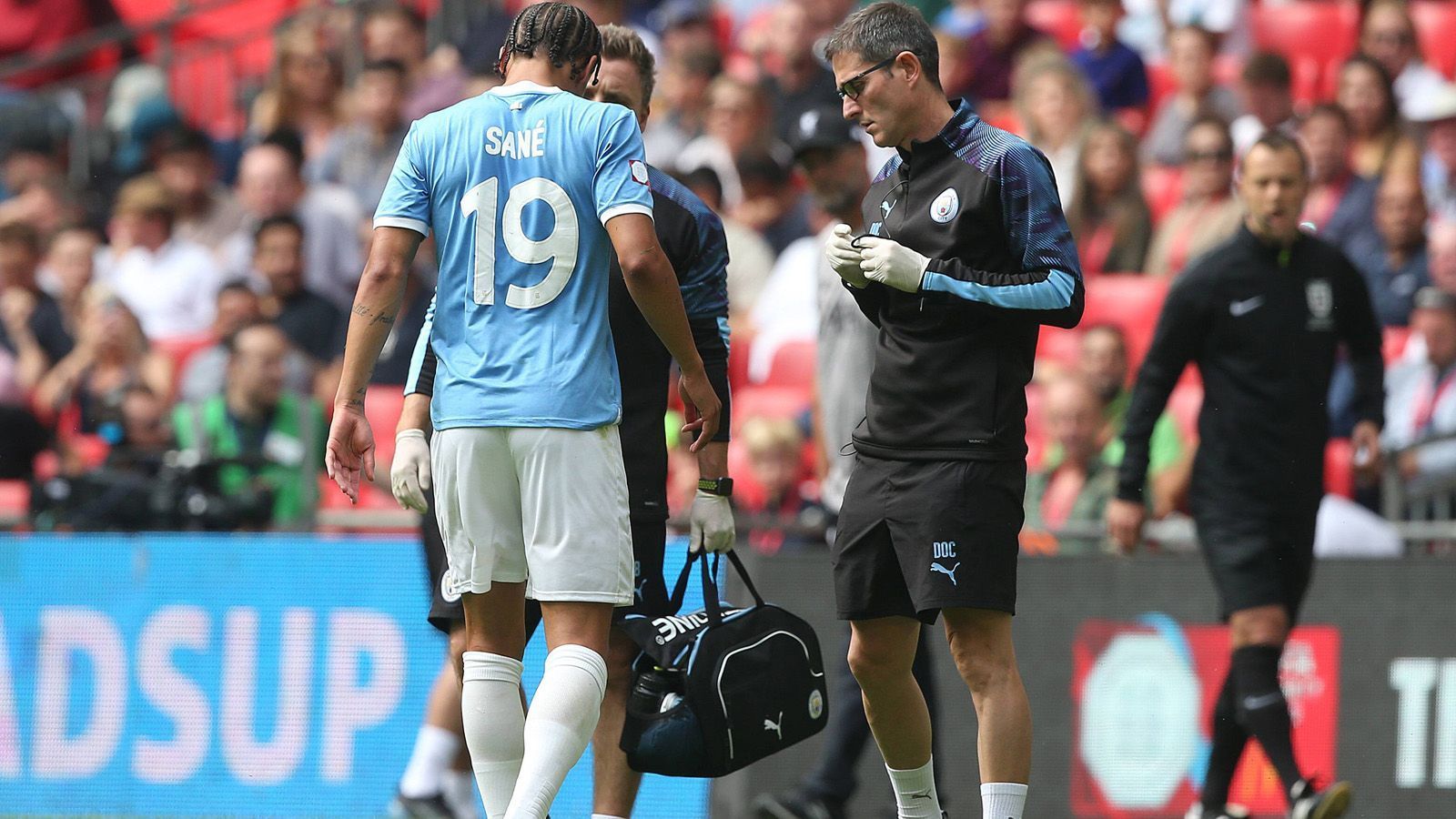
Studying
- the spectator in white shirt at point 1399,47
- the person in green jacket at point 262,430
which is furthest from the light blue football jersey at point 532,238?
the spectator in white shirt at point 1399,47

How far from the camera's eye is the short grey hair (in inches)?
210

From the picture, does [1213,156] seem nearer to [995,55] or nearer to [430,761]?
[995,55]

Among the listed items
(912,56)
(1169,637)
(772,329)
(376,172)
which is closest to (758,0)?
(376,172)

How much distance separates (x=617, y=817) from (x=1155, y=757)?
2.81m

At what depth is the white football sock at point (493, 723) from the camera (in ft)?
17.2

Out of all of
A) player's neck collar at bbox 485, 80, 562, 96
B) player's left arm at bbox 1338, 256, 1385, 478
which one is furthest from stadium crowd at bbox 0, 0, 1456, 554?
player's neck collar at bbox 485, 80, 562, 96

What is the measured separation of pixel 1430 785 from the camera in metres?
7.60

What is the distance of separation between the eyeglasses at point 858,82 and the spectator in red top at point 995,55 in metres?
7.60

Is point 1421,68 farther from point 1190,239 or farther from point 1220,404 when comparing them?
point 1220,404

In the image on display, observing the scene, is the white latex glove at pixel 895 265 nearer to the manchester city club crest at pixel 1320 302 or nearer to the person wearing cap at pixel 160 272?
the manchester city club crest at pixel 1320 302

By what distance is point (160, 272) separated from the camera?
13.4m

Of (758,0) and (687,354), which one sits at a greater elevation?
(758,0)

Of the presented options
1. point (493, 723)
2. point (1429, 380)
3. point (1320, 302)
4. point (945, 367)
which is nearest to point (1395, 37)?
point (1429, 380)

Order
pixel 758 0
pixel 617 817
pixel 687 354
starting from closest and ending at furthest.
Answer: pixel 687 354
pixel 617 817
pixel 758 0
